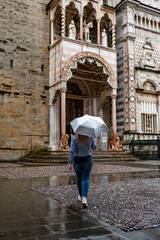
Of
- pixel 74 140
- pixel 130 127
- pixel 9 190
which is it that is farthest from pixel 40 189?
pixel 130 127

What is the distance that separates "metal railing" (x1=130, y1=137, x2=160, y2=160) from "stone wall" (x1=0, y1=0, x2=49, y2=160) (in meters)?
6.52

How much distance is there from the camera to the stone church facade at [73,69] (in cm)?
1680

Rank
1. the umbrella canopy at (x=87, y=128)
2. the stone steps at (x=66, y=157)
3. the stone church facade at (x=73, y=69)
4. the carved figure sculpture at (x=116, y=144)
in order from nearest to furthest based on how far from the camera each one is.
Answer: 1. the umbrella canopy at (x=87, y=128)
2. the stone steps at (x=66, y=157)
3. the stone church facade at (x=73, y=69)
4. the carved figure sculpture at (x=116, y=144)

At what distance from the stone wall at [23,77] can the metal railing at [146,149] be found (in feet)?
21.4

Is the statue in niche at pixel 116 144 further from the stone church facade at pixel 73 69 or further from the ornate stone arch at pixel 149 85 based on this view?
the ornate stone arch at pixel 149 85

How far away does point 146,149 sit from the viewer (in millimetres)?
18188

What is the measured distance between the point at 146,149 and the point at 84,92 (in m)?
6.93

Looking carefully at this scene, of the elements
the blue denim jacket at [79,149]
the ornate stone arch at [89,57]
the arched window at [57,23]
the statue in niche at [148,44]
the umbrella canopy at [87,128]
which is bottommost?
the blue denim jacket at [79,149]

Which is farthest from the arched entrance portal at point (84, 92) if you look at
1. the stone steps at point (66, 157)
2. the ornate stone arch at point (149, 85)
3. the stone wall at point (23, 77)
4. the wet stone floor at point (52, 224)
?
the wet stone floor at point (52, 224)

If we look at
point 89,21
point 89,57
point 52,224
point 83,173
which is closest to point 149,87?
point 89,57

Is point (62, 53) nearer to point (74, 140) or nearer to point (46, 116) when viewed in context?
point (46, 116)

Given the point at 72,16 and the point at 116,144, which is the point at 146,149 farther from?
the point at 72,16

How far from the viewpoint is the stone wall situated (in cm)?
1666

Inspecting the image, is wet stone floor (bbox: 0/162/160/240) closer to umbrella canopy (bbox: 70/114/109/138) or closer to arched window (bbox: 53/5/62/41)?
umbrella canopy (bbox: 70/114/109/138)
